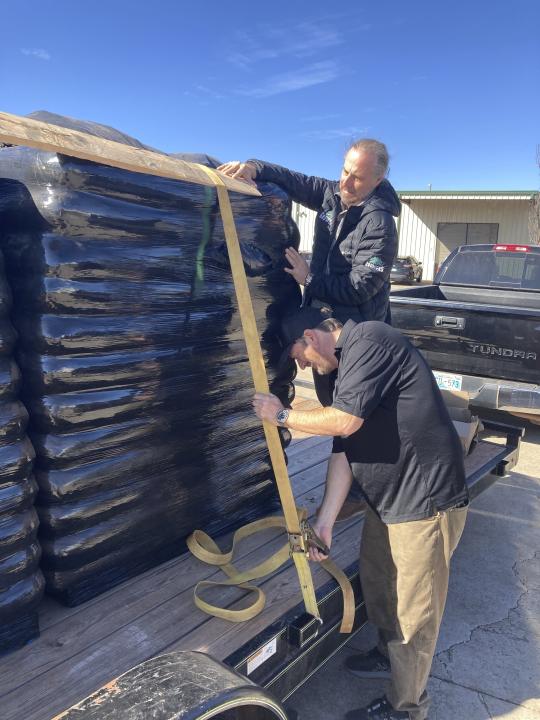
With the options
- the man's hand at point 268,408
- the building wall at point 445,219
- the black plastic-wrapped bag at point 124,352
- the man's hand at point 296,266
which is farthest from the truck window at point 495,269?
the building wall at point 445,219

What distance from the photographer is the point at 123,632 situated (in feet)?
5.99

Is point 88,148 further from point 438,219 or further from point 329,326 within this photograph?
point 438,219

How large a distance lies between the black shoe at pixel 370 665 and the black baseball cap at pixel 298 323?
1.34 metres

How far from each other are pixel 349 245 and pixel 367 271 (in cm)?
19

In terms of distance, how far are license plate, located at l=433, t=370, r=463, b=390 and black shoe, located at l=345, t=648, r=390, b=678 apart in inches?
114

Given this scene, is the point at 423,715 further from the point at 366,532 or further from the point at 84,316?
the point at 84,316

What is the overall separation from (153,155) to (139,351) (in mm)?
630

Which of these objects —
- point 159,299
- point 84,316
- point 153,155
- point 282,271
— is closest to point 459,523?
point 282,271

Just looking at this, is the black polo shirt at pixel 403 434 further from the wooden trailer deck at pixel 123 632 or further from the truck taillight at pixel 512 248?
the truck taillight at pixel 512 248

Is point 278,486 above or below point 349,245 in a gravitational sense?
below

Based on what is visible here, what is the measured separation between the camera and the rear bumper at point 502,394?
15.9 feet

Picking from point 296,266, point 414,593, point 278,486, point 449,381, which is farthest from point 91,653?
point 449,381

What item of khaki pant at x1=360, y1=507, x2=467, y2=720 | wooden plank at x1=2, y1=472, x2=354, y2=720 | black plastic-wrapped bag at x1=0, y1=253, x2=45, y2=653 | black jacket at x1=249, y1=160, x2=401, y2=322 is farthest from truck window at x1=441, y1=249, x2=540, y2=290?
black plastic-wrapped bag at x1=0, y1=253, x2=45, y2=653

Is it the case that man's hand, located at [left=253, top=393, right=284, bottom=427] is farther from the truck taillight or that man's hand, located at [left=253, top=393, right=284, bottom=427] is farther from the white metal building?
the white metal building
